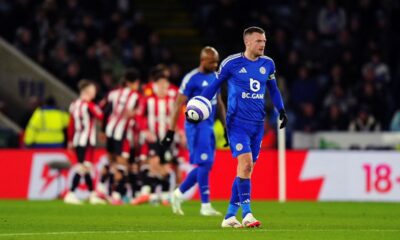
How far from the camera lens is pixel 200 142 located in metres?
17.6

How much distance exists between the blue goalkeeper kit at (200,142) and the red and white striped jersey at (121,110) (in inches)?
150

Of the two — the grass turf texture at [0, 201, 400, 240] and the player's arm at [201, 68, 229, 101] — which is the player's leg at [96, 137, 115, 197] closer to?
the grass turf texture at [0, 201, 400, 240]

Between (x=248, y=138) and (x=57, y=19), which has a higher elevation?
(x=57, y=19)

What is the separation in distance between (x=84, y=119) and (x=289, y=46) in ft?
28.6

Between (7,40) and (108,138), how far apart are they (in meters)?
7.08

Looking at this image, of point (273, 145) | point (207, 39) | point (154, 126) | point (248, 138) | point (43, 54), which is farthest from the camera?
point (207, 39)

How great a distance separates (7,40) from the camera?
28.0 m

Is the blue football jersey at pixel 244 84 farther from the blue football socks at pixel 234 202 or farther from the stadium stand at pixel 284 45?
the stadium stand at pixel 284 45

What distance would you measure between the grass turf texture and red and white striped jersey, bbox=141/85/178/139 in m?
1.40

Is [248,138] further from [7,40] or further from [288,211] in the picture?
[7,40]

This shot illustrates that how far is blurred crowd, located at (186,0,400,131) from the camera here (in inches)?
1036

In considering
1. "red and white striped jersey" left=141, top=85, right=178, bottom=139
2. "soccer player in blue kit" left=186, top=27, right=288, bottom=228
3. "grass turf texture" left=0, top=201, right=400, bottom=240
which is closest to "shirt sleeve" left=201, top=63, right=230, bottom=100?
"soccer player in blue kit" left=186, top=27, right=288, bottom=228

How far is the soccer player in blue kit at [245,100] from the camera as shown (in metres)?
14.2

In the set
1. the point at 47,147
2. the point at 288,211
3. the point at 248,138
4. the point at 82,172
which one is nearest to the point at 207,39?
the point at 47,147
